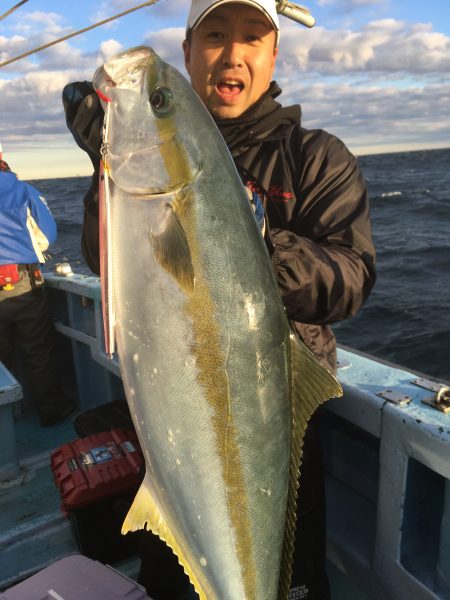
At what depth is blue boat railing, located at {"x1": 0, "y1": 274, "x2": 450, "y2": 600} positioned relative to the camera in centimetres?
252

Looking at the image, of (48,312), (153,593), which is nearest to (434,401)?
(153,593)

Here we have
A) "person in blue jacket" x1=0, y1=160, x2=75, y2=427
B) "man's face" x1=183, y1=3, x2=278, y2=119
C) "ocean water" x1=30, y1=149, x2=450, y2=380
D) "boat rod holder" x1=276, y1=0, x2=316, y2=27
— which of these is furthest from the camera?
"ocean water" x1=30, y1=149, x2=450, y2=380

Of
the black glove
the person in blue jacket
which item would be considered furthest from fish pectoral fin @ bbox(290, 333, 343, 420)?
the person in blue jacket

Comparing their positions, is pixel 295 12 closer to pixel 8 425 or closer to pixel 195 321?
pixel 195 321

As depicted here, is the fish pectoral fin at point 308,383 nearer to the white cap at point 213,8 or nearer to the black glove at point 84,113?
the black glove at point 84,113

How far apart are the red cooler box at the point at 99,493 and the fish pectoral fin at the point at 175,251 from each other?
2023mm

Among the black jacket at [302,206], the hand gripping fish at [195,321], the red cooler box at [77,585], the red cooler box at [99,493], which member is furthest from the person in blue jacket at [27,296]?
the hand gripping fish at [195,321]

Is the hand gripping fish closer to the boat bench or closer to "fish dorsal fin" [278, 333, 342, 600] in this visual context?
"fish dorsal fin" [278, 333, 342, 600]

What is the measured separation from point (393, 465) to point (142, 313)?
1.60 metres

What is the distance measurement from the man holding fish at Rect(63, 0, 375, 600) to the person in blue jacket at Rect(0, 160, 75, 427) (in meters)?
3.64

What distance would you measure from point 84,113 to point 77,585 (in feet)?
7.20

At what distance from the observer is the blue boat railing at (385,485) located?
2.52 meters

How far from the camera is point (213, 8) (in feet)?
8.48

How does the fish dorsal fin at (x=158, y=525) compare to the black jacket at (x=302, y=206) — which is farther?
the black jacket at (x=302, y=206)
